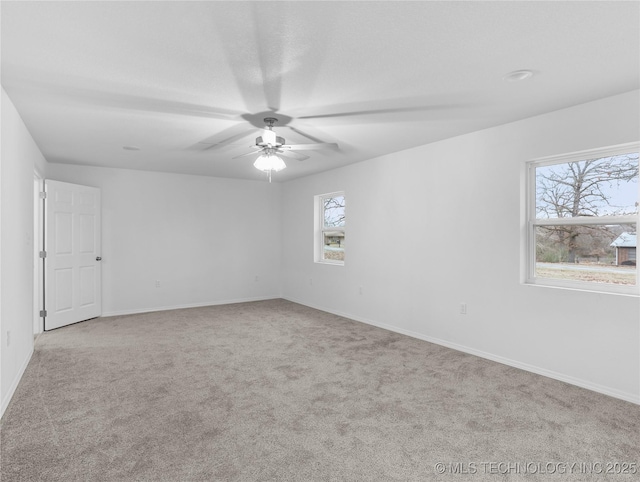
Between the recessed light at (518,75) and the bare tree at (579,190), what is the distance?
1.25 metres

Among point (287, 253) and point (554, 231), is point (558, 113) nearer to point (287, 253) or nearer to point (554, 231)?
point (554, 231)

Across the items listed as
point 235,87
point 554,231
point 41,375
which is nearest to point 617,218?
point 554,231

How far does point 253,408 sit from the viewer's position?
2707 mm

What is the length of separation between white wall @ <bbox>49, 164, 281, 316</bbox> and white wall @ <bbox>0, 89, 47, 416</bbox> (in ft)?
6.57

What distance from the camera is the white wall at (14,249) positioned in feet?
9.05

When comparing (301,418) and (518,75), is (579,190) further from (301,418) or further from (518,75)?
(301,418)

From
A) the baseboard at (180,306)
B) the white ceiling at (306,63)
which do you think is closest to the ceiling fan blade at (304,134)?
the white ceiling at (306,63)

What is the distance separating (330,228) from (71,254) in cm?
392

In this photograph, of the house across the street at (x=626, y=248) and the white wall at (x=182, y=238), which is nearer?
the house across the street at (x=626, y=248)

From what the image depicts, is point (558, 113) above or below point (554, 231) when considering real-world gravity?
above

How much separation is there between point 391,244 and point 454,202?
1.10 meters

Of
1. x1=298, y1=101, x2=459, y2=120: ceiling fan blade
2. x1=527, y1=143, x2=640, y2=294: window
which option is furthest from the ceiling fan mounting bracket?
x1=527, y1=143, x2=640, y2=294: window

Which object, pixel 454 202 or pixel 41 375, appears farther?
pixel 454 202

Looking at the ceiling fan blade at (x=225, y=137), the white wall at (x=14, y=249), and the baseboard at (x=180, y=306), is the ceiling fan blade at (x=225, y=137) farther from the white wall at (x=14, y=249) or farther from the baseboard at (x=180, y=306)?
the baseboard at (x=180, y=306)
